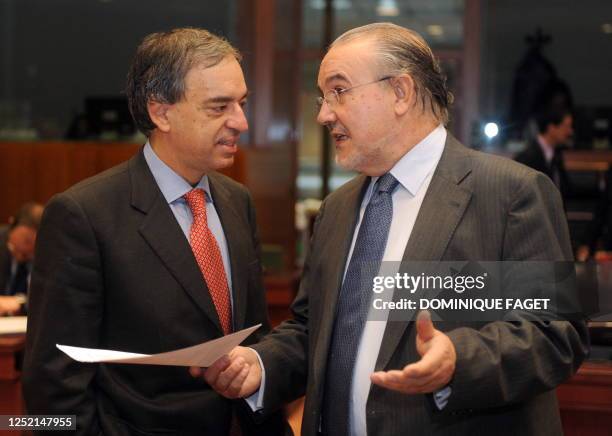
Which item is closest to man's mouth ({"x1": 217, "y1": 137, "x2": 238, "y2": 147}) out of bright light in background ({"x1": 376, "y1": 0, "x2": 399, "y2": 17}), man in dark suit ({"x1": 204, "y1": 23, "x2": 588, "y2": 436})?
man in dark suit ({"x1": 204, "y1": 23, "x2": 588, "y2": 436})

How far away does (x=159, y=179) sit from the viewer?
2.39m

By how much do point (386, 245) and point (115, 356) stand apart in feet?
2.14

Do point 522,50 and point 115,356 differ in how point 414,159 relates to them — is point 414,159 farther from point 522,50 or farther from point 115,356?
point 522,50

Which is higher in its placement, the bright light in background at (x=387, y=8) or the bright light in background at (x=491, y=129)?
the bright light in background at (x=387, y=8)

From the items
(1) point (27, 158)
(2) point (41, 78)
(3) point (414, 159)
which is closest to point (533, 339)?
(3) point (414, 159)

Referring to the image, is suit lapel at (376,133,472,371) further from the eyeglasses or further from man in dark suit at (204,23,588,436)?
the eyeglasses

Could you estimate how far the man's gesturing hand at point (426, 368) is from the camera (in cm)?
167

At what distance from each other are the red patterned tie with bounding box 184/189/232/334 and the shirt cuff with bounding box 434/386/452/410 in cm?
68

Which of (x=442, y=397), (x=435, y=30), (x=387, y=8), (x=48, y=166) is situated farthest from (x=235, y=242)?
(x=387, y=8)

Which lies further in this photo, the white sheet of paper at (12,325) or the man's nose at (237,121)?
the white sheet of paper at (12,325)

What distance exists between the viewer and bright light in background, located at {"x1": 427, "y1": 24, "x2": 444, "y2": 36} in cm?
1096

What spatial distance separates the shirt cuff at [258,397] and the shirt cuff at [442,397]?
55cm

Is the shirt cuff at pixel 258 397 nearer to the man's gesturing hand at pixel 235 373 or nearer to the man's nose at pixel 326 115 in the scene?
the man's gesturing hand at pixel 235 373

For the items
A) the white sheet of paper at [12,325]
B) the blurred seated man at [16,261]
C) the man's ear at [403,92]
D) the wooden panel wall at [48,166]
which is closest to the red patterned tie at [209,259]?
the man's ear at [403,92]
